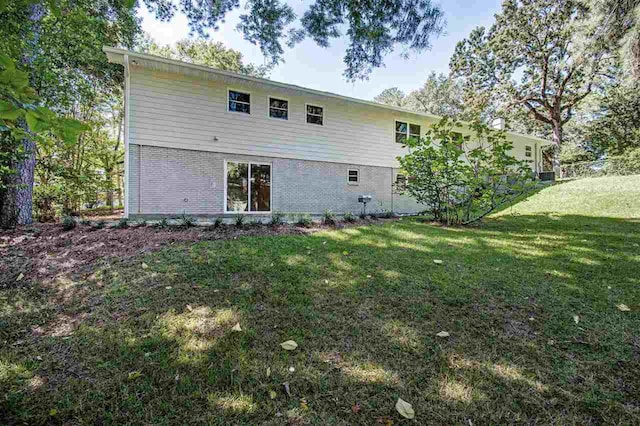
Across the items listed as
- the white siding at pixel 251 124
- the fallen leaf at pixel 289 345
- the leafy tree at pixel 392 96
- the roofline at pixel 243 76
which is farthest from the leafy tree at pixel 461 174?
the leafy tree at pixel 392 96

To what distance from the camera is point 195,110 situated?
9414mm

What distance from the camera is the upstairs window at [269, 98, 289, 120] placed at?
34.8 ft

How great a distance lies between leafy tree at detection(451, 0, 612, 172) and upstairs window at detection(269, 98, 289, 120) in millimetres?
17789

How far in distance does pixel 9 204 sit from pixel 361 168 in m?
10.8

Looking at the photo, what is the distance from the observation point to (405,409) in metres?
1.82

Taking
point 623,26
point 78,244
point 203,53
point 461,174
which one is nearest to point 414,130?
point 461,174

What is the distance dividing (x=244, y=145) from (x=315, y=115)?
10.3ft

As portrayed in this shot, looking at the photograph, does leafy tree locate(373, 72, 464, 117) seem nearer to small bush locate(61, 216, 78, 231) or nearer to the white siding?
the white siding

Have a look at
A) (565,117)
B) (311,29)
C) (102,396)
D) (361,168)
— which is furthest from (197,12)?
(565,117)

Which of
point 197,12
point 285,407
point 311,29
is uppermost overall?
point 197,12

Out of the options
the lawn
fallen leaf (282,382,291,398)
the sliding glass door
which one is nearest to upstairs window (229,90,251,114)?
the sliding glass door

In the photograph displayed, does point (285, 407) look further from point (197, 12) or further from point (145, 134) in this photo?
point (145, 134)

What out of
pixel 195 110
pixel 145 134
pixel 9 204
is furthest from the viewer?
pixel 195 110

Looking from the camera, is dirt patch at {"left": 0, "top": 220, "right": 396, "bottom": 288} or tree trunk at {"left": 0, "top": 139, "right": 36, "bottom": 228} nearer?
dirt patch at {"left": 0, "top": 220, "right": 396, "bottom": 288}
